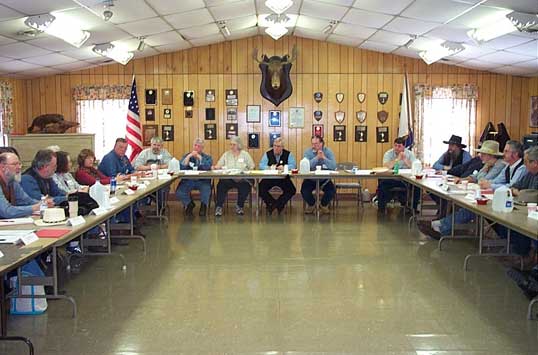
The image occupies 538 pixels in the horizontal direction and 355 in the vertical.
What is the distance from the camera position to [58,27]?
563 centimetres

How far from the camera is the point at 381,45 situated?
8.74 m

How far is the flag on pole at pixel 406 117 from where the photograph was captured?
9164 millimetres

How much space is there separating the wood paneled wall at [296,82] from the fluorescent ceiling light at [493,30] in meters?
3.21

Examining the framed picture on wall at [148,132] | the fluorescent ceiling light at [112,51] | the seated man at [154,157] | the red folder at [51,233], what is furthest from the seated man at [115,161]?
the red folder at [51,233]

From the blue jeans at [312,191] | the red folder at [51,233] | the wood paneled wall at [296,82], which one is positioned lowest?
the blue jeans at [312,191]

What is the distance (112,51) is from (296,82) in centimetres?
337

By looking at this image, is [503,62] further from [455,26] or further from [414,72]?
[455,26]

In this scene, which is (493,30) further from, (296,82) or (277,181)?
(296,82)

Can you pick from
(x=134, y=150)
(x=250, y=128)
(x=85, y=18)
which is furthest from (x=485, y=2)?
(x=134, y=150)

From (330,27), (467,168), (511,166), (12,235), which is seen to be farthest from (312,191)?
(12,235)

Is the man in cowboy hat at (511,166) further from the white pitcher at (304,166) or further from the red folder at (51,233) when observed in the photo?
the red folder at (51,233)

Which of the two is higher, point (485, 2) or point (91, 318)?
point (485, 2)

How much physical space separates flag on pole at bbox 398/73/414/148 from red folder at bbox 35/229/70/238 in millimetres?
6731

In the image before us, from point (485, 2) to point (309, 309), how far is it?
3436 mm
